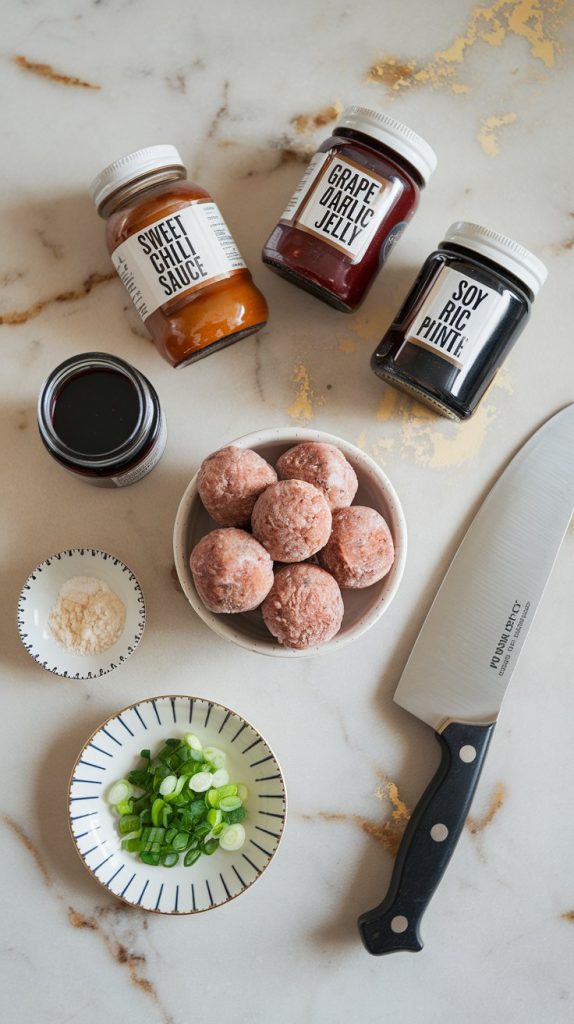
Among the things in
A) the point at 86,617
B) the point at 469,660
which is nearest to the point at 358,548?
the point at 469,660

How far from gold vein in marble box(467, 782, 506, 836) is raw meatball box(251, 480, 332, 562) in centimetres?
51

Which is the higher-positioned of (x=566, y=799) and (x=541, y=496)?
(x=541, y=496)

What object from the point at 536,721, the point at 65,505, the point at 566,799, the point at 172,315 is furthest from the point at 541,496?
the point at 65,505

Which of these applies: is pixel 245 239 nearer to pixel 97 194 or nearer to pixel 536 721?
pixel 97 194

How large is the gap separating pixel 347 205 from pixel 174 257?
0.22 metres

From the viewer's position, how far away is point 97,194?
3.22 feet

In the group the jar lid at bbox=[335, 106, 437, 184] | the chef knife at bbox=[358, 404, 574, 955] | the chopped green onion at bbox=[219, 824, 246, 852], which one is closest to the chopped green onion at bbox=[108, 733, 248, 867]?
the chopped green onion at bbox=[219, 824, 246, 852]

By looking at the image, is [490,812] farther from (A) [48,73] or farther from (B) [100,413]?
(A) [48,73]

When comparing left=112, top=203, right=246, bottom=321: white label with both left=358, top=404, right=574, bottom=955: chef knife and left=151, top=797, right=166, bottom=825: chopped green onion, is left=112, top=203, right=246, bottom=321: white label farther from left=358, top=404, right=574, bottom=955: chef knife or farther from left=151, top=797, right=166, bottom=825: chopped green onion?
left=151, top=797, right=166, bottom=825: chopped green onion

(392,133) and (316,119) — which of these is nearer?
(392,133)

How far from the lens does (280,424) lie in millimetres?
1100

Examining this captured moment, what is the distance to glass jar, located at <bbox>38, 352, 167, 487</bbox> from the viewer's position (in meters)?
0.94

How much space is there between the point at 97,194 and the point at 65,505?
0.42 meters

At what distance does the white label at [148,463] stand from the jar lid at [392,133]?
442mm
